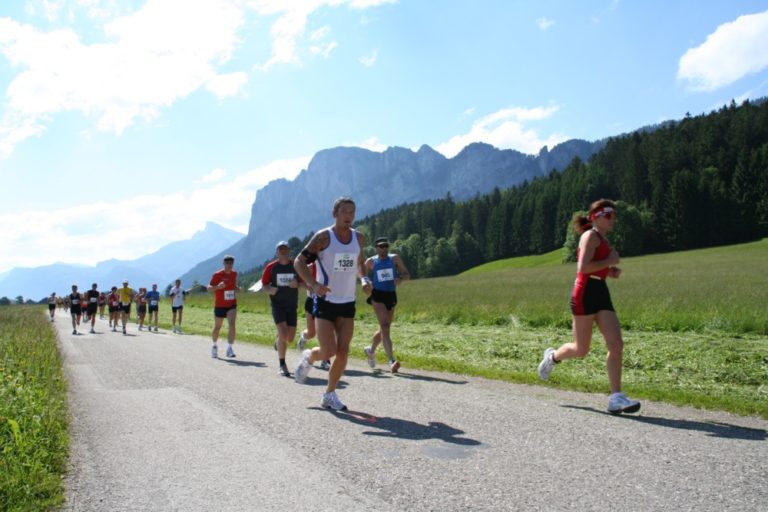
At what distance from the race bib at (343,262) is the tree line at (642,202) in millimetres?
85170

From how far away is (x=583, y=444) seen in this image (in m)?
4.80

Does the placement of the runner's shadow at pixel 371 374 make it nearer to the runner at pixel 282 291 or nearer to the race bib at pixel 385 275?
the race bib at pixel 385 275

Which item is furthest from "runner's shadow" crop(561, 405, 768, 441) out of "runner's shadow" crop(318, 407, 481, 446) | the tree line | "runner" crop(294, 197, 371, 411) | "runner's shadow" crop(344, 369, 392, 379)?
the tree line

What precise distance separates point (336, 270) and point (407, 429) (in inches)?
77.9

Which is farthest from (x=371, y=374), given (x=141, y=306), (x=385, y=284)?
(x=141, y=306)

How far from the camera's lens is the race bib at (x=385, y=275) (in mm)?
9953

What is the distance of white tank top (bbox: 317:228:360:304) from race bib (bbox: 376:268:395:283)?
11.1ft

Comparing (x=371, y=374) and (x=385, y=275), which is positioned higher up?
(x=385, y=275)

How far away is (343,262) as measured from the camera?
6.54m

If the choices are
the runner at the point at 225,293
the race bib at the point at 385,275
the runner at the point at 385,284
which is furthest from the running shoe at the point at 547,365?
the runner at the point at 225,293

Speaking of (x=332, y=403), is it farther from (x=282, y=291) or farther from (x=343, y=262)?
(x=282, y=291)

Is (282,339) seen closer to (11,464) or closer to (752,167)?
(11,464)

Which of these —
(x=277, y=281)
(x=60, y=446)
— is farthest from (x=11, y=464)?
(x=277, y=281)

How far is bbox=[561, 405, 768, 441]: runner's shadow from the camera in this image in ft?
16.5
